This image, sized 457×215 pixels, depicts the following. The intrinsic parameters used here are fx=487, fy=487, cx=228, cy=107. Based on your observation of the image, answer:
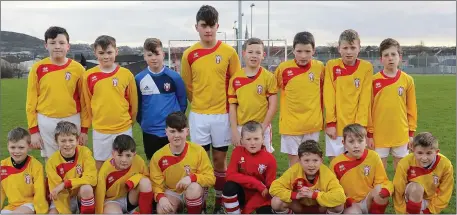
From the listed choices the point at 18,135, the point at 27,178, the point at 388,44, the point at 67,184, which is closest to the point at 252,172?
the point at 67,184

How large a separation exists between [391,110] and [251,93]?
125 cm

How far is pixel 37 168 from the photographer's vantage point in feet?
13.1

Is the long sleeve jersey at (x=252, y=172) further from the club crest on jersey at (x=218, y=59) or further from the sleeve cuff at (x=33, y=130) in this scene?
the sleeve cuff at (x=33, y=130)

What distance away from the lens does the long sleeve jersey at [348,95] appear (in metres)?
4.30

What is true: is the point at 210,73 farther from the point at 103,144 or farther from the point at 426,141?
the point at 426,141

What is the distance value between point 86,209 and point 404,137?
9.20 feet

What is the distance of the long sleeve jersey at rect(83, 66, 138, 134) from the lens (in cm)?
429

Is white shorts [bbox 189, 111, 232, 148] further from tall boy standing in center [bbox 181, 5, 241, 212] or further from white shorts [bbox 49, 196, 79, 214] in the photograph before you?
white shorts [bbox 49, 196, 79, 214]

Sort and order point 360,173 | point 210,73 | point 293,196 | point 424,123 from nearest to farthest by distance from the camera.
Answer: point 293,196, point 360,173, point 210,73, point 424,123

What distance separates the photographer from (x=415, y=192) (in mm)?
3727

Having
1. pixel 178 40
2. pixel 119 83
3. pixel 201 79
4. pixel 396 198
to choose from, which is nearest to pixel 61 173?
pixel 119 83

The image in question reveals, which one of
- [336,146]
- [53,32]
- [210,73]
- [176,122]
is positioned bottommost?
[336,146]

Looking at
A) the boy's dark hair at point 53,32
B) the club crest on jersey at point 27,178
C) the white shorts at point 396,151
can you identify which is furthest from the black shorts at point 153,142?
the white shorts at point 396,151

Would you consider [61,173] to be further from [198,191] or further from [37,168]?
[198,191]
